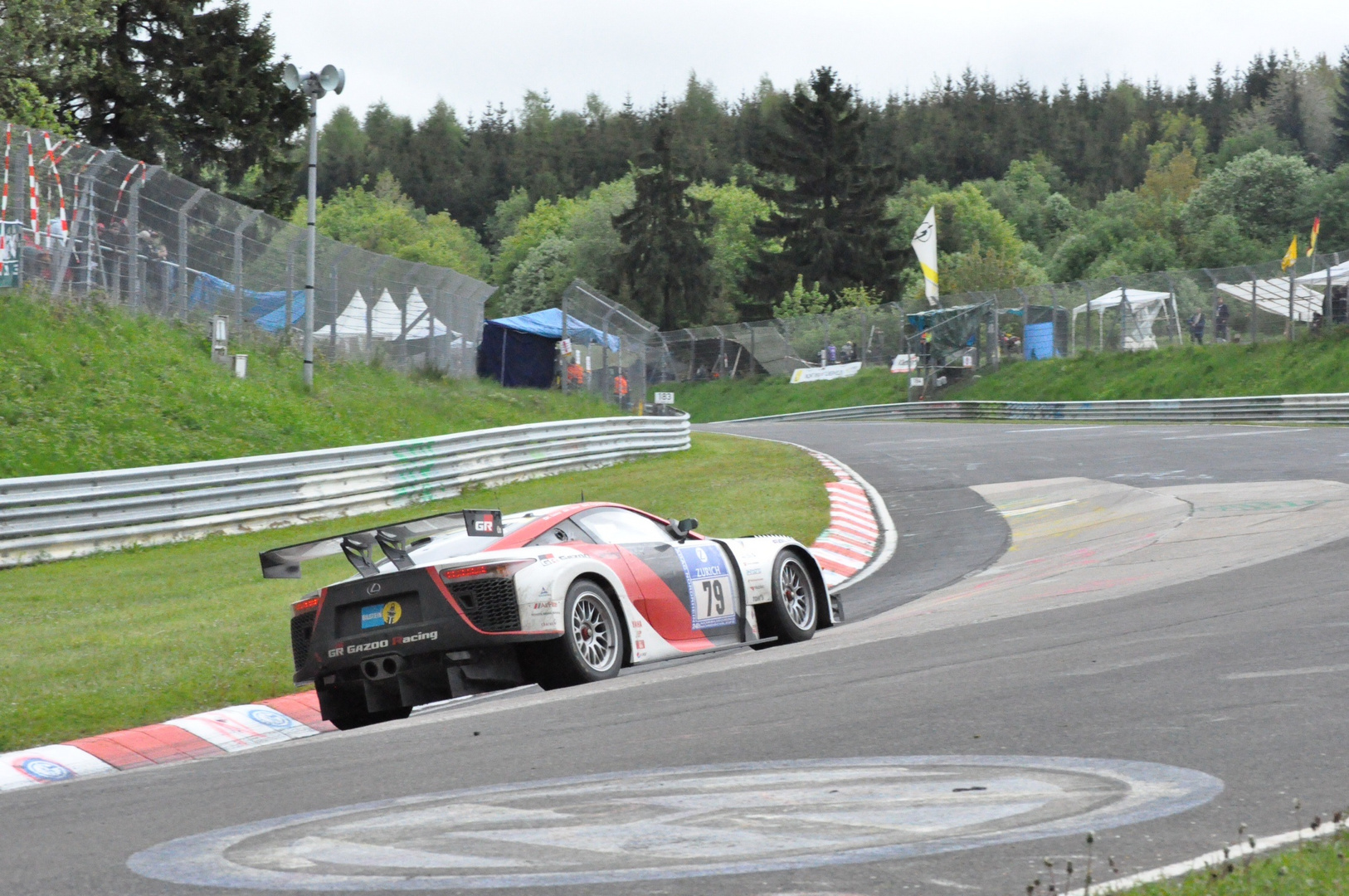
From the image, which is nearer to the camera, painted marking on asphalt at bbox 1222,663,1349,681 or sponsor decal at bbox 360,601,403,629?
painted marking on asphalt at bbox 1222,663,1349,681

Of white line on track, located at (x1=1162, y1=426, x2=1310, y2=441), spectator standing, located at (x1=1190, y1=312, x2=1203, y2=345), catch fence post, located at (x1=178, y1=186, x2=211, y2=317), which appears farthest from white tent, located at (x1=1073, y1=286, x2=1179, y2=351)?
catch fence post, located at (x1=178, y1=186, x2=211, y2=317)

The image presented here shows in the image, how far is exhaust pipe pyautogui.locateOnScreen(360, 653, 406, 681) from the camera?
7938 millimetres

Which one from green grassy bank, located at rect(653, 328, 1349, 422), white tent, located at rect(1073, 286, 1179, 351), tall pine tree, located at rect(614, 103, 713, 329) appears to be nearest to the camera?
green grassy bank, located at rect(653, 328, 1349, 422)

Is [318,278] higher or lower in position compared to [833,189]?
lower

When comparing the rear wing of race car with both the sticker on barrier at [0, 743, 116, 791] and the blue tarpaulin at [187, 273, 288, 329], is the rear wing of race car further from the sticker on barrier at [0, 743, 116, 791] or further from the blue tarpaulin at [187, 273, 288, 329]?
the blue tarpaulin at [187, 273, 288, 329]

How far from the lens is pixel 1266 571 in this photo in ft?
35.6

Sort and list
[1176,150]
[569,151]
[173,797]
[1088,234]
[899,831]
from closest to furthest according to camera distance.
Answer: [899,831]
[173,797]
[1088,234]
[569,151]
[1176,150]

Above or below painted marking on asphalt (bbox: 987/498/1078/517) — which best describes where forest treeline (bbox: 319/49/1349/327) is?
above

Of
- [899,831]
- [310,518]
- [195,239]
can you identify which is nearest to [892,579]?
[310,518]

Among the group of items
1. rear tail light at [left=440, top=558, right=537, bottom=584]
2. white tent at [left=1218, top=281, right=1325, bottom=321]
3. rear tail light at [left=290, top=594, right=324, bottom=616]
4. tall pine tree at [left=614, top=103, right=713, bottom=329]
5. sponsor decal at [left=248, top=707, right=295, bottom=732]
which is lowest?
sponsor decal at [left=248, top=707, right=295, bottom=732]

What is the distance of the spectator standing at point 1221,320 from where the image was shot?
42438 millimetres

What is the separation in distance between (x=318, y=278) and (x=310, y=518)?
26.7 ft

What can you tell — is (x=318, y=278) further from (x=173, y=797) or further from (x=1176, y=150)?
(x=1176, y=150)

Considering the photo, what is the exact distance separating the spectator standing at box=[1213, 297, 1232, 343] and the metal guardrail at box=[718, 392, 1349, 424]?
449cm
